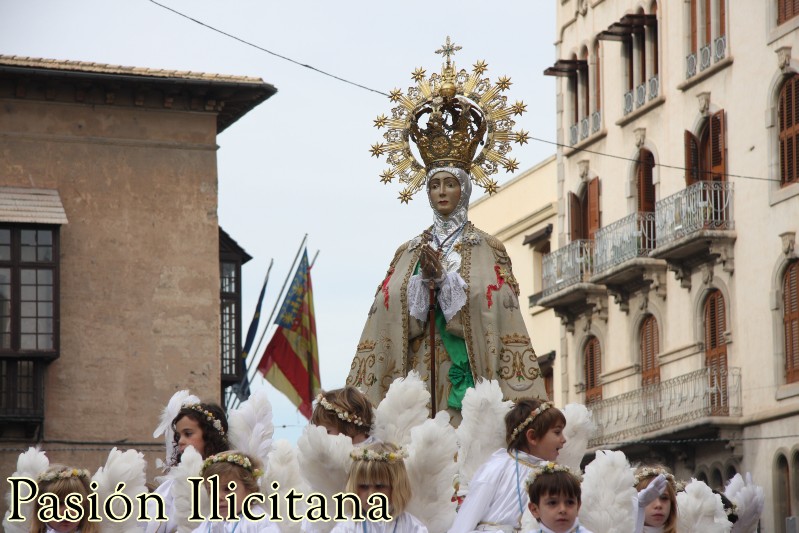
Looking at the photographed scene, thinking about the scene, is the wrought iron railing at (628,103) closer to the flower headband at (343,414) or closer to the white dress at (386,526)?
the flower headband at (343,414)

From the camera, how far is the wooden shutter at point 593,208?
156ft

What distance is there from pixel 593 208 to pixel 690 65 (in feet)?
19.7

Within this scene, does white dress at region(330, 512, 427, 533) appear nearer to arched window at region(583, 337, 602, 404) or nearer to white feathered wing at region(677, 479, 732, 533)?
white feathered wing at region(677, 479, 732, 533)

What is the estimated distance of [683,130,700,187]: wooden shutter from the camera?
42500 millimetres

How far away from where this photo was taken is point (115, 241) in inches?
1561

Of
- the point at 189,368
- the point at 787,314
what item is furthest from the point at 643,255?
the point at 189,368

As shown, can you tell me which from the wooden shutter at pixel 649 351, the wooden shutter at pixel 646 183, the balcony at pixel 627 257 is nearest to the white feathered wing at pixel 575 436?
the balcony at pixel 627 257

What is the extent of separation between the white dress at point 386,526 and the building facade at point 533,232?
39.3m

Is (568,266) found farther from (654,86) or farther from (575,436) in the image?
(575,436)

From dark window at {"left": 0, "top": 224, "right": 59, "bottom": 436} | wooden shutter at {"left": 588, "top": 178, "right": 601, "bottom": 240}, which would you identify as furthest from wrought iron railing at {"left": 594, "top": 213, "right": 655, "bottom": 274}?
dark window at {"left": 0, "top": 224, "right": 59, "bottom": 436}

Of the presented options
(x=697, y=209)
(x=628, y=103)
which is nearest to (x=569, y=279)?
(x=628, y=103)

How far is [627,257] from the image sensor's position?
45.0m

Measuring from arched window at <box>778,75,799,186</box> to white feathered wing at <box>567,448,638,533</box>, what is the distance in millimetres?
27871

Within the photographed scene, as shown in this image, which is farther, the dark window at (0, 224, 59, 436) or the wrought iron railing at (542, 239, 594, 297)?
the wrought iron railing at (542, 239, 594, 297)
